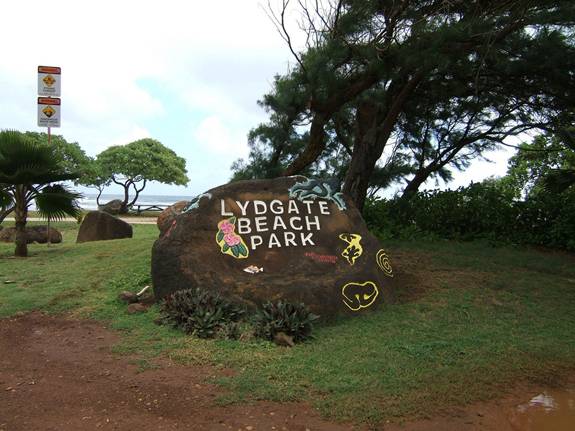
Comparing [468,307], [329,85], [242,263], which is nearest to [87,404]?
[242,263]

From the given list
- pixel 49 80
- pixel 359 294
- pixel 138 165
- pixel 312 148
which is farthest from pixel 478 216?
pixel 138 165

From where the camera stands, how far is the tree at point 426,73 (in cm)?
678

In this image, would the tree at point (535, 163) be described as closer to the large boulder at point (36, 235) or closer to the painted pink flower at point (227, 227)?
the painted pink flower at point (227, 227)

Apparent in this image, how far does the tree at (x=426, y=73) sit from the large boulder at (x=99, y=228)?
531cm

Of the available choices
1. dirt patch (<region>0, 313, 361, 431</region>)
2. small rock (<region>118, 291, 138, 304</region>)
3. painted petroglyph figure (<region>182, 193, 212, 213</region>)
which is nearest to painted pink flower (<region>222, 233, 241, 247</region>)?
painted petroglyph figure (<region>182, 193, 212, 213</region>)

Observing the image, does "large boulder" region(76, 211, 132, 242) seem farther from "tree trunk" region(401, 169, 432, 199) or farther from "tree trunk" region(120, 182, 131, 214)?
"tree trunk" region(120, 182, 131, 214)

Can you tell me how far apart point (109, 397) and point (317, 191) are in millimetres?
4030

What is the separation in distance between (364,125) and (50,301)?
20.9ft

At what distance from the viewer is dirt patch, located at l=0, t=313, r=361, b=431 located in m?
3.44

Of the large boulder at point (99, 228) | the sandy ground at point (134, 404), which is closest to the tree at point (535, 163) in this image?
the large boulder at point (99, 228)

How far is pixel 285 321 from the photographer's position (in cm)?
A: 518

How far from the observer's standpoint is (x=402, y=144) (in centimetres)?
1227

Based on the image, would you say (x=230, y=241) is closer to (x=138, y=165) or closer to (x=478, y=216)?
(x=478, y=216)

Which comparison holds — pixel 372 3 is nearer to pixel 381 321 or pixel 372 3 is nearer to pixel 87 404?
pixel 381 321
